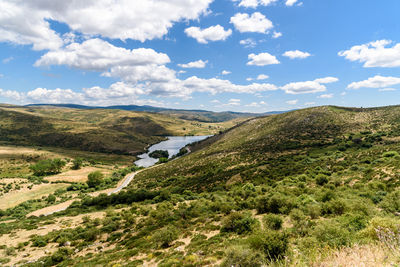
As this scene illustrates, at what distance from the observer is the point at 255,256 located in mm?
8695

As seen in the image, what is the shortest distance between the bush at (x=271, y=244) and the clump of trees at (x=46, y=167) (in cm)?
10871

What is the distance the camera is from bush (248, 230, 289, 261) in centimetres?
899

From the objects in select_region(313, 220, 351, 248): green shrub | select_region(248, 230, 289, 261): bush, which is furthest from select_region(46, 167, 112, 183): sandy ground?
select_region(313, 220, 351, 248): green shrub

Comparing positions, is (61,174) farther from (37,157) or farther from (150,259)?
(150,259)

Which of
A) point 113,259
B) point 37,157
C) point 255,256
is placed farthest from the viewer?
point 37,157

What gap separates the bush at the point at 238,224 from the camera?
1493 centimetres

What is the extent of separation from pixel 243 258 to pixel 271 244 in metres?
1.76

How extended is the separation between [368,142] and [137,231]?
208ft

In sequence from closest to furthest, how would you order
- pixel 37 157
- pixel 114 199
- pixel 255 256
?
pixel 255 256, pixel 114 199, pixel 37 157

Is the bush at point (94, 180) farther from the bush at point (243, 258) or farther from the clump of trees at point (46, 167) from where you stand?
the bush at point (243, 258)

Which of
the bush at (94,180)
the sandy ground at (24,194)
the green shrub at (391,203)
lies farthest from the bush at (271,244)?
the bush at (94,180)

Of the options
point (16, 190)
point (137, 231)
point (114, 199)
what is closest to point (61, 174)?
point (16, 190)

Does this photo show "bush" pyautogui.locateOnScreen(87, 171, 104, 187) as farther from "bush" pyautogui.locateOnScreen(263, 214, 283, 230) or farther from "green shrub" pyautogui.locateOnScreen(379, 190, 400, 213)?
"green shrub" pyautogui.locateOnScreen(379, 190, 400, 213)

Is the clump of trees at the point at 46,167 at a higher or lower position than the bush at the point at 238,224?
lower
